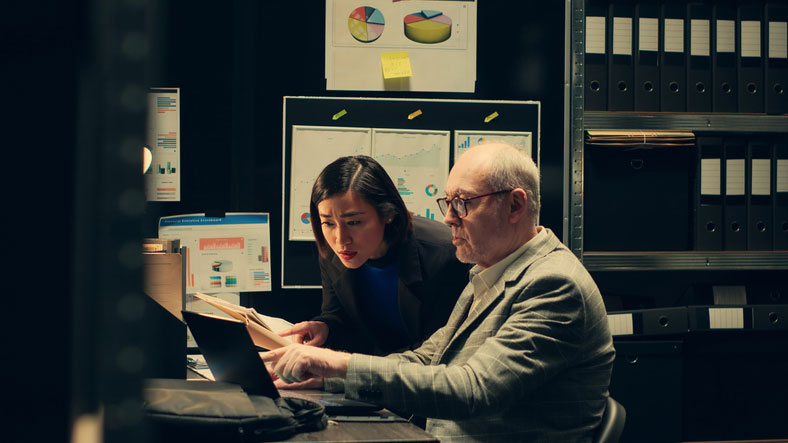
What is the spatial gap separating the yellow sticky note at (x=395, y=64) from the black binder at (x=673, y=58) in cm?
87

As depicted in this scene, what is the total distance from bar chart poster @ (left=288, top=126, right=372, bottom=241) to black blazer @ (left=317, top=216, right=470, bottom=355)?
49 cm

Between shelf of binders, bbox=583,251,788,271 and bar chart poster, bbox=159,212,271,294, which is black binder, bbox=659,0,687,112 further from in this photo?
bar chart poster, bbox=159,212,271,294

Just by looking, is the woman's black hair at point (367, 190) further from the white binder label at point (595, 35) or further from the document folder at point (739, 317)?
the document folder at point (739, 317)

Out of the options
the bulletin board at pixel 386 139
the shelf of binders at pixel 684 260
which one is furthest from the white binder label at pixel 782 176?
the bulletin board at pixel 386 139

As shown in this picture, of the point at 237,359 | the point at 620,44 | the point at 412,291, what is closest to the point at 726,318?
the point at 620,44

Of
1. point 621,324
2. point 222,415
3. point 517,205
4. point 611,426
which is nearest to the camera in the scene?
point 222,415

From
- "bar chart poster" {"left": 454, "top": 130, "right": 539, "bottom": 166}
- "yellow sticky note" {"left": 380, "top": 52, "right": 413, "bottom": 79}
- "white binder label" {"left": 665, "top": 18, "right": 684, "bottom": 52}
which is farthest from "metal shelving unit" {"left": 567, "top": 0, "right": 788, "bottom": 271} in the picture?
"yellow sticky note" {"left": 380, "top": 52, "right": 413, "bottom": 79}

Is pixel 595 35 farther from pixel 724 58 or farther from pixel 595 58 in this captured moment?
pixel 724 58

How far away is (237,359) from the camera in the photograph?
4.09 ft

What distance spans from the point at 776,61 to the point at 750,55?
0.30 ft

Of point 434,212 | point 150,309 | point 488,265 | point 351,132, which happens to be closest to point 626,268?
point 434,212

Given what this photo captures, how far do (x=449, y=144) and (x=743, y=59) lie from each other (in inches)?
39.5

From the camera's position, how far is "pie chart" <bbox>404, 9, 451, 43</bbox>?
8.31 ft

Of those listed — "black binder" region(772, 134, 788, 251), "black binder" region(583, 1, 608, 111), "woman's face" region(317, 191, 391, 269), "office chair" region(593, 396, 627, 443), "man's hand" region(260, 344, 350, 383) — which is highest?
"black binder" region(583, 1, 608, 111)
